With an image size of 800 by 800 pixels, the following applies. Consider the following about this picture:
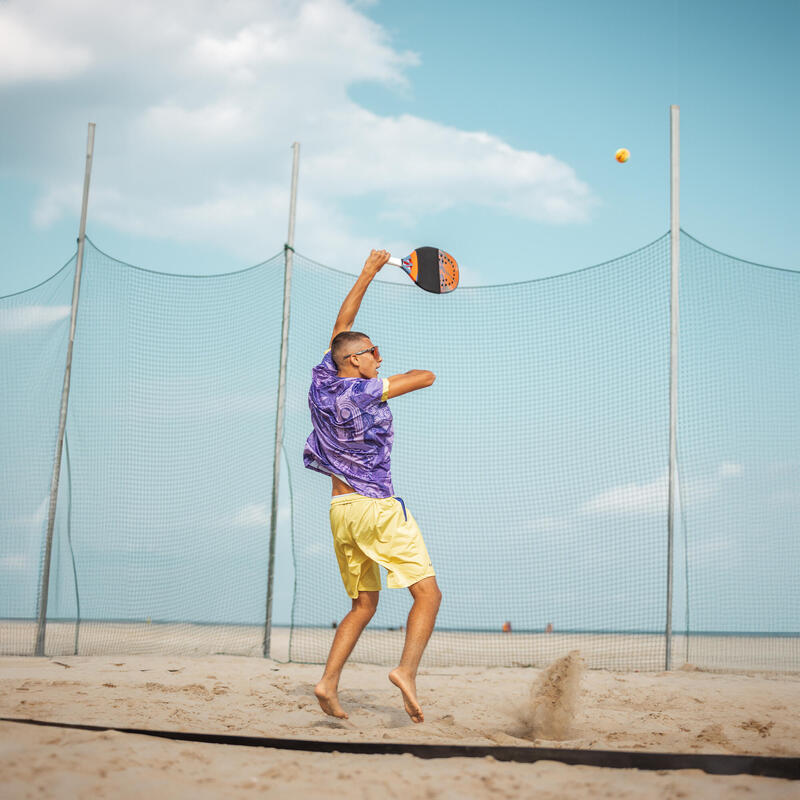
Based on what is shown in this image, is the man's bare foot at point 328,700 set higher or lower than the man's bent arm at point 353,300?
lower

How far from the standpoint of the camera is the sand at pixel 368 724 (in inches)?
70.7

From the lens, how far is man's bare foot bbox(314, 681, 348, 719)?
124 inches

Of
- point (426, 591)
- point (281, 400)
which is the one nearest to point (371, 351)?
point (426, 591)

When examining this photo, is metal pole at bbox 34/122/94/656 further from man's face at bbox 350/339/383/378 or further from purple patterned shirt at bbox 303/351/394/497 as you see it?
man's face at bbox 350/339/383/378

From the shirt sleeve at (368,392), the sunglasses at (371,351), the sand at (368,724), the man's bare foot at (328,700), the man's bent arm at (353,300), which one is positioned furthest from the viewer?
the man's bent arm at (353,300)

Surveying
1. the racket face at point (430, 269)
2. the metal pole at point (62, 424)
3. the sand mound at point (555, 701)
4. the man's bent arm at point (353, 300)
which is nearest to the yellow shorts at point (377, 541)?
the sand mound at point (555, 701)

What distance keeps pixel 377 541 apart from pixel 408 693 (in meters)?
0.61

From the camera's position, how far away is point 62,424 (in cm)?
641

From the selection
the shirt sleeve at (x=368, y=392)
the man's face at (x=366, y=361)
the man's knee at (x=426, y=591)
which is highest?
the man's face at (x=366, y=361)

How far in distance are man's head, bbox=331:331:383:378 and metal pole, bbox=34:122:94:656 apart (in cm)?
383

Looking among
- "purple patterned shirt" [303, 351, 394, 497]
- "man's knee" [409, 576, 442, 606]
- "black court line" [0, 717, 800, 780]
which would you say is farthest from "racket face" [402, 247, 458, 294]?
"black court line" [0, 717, 800, 780]

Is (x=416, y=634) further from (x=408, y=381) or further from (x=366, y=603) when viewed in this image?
(x=408, y=381)

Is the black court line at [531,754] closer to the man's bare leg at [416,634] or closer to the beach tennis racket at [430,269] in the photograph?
the man's bare leg at [416,634]

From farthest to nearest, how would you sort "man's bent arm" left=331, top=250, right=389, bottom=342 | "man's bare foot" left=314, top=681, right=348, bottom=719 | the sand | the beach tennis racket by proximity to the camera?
the beach tennis racket < "man's bent arm" left=331, top=250, right=389, bottom=342 < "man's bare foot" left=314, top=681, right=348, bottom=719 < the sand
